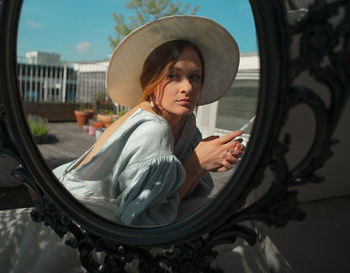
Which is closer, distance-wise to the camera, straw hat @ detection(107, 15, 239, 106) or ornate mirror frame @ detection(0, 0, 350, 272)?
ornate mirror frame @ detection(0, 0, 350, 272)

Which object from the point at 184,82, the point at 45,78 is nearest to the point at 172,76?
the point at 184,82

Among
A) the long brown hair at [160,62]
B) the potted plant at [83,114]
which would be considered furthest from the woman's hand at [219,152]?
the potted plant at [83,114]

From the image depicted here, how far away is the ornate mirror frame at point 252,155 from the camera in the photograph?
0.33 m

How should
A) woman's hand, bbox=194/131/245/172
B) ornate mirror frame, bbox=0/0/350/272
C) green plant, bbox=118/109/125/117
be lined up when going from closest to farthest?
ornate mirror frame, bbox=0/0/350/272
woman's hand, bbox=194/131/245/172
green plant, bbox=118/109/125/117

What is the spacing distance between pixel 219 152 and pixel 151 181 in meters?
0.12

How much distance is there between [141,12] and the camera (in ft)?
1.65

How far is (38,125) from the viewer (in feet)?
1.87

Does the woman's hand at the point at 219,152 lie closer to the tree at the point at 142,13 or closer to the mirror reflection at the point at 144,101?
the mirror reflection at the point at 144,101

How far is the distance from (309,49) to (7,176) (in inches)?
28.4

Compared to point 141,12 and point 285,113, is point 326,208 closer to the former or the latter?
point 285,113

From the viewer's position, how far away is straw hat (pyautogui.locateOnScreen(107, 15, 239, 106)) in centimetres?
43

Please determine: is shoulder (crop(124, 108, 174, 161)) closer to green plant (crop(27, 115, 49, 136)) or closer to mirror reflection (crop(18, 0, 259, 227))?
mirror reflection (crop(18, 0, 259, 227))

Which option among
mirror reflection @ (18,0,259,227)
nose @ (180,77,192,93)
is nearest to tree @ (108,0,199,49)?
mirror reflection @ (18,0,259,227)

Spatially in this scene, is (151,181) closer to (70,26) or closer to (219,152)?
(219,152)
